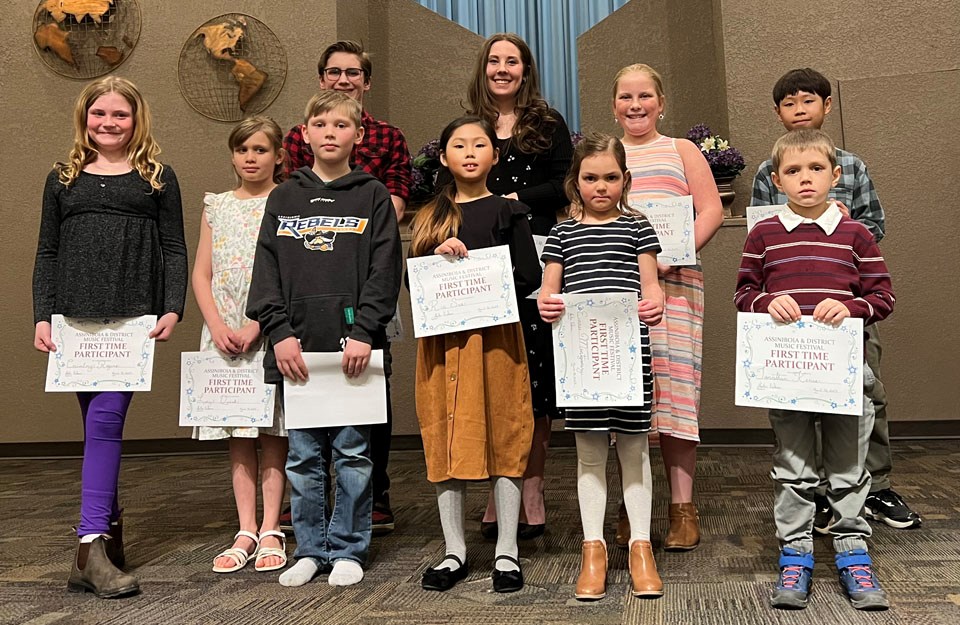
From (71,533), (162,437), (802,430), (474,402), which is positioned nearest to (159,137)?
(162,437)

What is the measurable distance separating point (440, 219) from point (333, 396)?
52 cm

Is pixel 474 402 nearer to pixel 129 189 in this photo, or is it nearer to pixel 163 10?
pixel 129 189

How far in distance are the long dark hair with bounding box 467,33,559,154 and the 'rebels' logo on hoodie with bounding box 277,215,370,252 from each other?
547 millimetres

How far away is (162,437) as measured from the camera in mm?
4934

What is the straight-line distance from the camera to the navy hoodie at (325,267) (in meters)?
2.11

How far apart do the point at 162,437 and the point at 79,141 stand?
305 cm

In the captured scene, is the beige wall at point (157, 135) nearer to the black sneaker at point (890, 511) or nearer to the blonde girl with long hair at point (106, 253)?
the blonde girl with long hair at point (106, 253)

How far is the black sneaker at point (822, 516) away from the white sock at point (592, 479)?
0.82 meters

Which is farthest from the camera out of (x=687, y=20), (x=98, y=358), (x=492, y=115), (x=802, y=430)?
(x=687, y=20)

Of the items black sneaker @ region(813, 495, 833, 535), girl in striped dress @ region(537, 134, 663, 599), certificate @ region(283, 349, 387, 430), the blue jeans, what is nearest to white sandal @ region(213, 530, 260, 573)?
the blue jeans

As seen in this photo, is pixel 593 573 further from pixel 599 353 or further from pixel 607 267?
pixel 607 267

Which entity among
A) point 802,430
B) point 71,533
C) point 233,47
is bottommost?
point 71,533

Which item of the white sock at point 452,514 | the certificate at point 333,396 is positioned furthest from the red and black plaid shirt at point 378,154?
the white sock at point 452,514

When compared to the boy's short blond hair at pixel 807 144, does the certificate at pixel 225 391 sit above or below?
below
